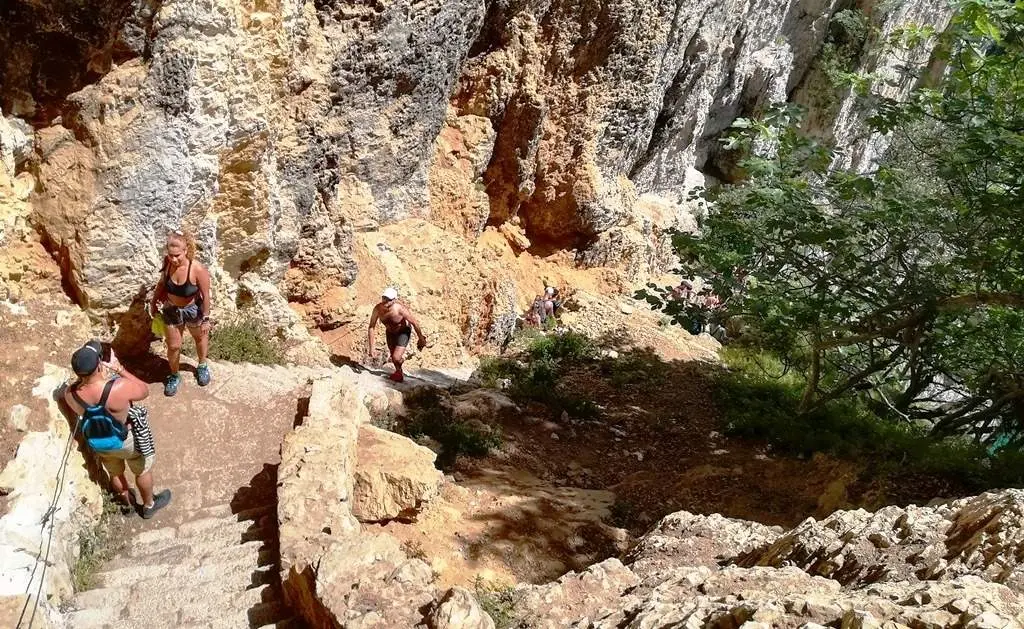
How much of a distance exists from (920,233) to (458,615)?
581 centimetres

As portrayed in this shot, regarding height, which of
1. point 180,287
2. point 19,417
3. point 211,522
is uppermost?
point 180,287

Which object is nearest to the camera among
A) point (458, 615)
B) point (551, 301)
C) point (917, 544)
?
point (458, 615)

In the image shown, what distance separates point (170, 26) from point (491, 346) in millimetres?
6654

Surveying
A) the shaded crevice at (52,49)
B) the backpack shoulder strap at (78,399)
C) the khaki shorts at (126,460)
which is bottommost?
the khaki shorts at (126,460)

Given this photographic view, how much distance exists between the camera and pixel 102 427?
380 centimetres

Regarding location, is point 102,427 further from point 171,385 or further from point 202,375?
point 202,375

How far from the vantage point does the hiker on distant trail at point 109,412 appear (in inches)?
148

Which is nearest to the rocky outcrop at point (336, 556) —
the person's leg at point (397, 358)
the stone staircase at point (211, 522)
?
the stone staircase at point (211, 522)

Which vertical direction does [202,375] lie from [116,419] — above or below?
below

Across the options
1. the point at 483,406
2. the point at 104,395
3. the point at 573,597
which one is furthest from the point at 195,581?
the point at 483,406

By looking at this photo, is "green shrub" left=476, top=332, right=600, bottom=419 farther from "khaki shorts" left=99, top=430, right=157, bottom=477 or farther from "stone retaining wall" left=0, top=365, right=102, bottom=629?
"stone retaining wall" left=0, top=365, right=102, bottom=629

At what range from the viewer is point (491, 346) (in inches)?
429

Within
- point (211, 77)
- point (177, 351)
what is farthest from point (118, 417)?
point (211, 77)

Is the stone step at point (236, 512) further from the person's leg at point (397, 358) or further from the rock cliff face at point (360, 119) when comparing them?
the person's leg at point (397, 358)
